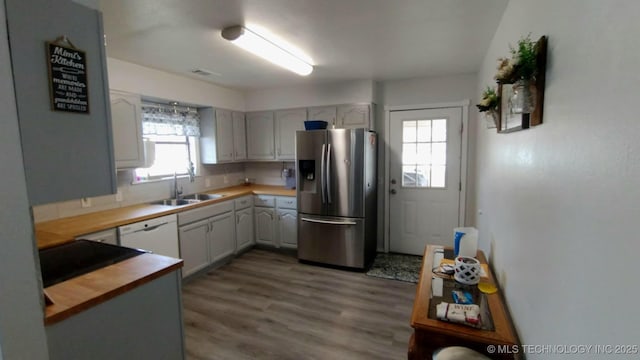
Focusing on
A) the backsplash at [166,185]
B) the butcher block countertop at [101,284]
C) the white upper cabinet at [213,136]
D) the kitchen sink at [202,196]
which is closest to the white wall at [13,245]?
the butcher block countertop at [101,284]

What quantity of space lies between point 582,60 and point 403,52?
2.27m

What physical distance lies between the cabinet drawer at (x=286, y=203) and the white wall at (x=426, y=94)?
4.01ft

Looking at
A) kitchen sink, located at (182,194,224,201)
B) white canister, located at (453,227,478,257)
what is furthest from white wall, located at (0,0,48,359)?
kitchen sink, located at (182,194,224,201)

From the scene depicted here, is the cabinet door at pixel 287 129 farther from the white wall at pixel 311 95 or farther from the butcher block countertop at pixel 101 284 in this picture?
the butcher block countertop at pixel 101 284

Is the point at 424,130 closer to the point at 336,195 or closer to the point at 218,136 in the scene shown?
the point at 336,195

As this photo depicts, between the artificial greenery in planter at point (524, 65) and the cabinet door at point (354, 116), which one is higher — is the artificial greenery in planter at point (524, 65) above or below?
below

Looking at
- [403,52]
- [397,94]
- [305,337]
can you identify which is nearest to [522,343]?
[305,337]

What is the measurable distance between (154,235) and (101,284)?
170 cm

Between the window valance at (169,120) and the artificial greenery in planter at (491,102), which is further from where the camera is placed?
the window valance at (169,120)

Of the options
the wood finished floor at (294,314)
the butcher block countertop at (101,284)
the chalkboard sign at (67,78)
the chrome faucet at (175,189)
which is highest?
the chalkboard sign at (67,78)

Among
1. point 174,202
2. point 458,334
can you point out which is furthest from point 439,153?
point 174,202

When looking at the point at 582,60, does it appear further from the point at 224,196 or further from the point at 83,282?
the point at 224,196

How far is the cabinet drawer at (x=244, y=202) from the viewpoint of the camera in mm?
4184

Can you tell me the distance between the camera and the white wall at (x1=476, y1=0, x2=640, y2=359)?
60 centimetres
